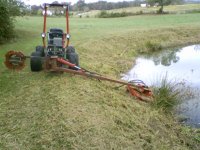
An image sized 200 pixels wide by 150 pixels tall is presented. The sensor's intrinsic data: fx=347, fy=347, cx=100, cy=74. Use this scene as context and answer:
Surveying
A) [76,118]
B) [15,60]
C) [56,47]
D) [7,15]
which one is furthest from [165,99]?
[7,15]

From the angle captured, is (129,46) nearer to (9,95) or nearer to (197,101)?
(197,101)

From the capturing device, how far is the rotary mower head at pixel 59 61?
31.1 feet

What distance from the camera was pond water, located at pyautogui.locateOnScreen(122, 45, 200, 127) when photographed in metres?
9.52

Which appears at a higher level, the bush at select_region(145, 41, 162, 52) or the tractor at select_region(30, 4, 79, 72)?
the tractor at select_region(30, 4, 79, 72)

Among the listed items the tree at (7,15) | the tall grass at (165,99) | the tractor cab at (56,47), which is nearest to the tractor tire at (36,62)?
the tractor cab at (56,47)

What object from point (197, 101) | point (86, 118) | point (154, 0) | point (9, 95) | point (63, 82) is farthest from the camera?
point (154, 0)

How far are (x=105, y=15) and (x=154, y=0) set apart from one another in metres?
10.9

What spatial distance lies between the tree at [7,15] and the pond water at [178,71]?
6830 millimetres

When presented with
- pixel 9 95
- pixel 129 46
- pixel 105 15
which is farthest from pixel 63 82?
pixel 105 15

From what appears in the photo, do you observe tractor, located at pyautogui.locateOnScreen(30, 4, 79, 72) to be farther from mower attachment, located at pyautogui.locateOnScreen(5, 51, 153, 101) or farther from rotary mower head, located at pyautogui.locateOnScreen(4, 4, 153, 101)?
mower attachment, located at pyautogui.locateOnScreen(5, 51, 153, 101)

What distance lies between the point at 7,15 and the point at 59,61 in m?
8.83

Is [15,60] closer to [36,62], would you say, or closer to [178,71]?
[36,62]

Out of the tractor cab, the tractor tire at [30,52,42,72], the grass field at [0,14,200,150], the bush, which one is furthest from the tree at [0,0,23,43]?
the tractor cab

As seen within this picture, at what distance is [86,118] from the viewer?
7.25m
